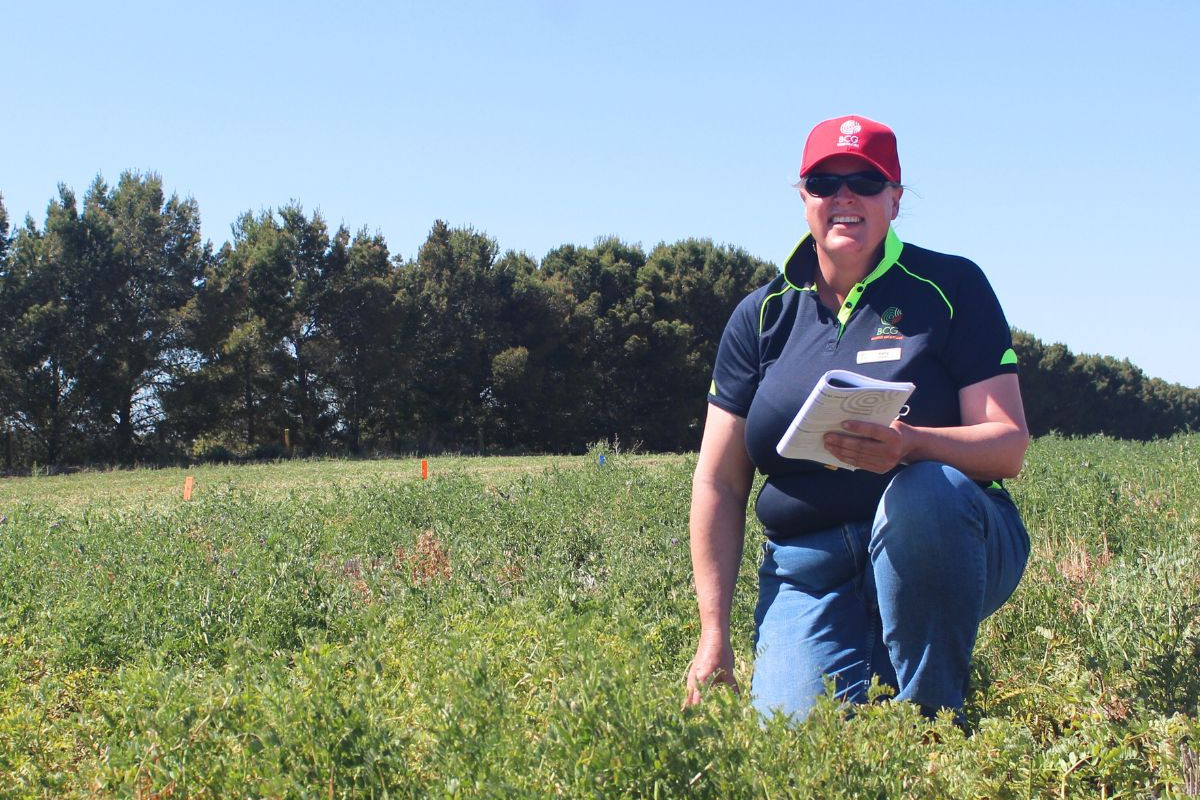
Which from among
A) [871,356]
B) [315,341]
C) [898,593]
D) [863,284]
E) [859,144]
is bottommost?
[898,593]

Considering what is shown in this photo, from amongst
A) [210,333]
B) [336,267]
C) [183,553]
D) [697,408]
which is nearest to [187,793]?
[183,553]

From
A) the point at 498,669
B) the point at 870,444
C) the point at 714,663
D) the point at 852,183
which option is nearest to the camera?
the point at 870,444

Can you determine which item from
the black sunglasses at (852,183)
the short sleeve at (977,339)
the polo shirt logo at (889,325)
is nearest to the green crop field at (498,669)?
the short sleeve at (977,339)

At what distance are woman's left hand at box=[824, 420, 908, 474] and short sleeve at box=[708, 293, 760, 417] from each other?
1.88ft

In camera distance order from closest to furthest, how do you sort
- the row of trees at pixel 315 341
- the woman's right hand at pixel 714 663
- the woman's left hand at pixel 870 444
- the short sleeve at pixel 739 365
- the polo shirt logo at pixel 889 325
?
the woman's left hand at pixel 870 444
the woman's right hand at pixel 714 663
the polo shirt logo at pixel 889 325
the short sleeve at pixel 739 365
the row of trees at pixel 315 341

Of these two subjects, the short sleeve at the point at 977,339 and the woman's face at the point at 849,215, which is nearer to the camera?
the short sleeve at the point at 977,339

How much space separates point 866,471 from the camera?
2.89 m

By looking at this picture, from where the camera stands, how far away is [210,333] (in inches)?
1264

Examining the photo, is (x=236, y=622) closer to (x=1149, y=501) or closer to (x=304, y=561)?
(x=304, y=561)

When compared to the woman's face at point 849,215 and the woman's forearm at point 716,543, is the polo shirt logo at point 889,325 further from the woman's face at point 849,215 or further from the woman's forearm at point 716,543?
the woman's forearm at point 716,543

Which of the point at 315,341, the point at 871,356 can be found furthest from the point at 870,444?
the point at 315,341

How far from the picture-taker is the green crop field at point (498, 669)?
2.10 metres

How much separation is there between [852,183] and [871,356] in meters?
0.50

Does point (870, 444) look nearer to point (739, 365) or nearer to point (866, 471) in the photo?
point (866, 471)
